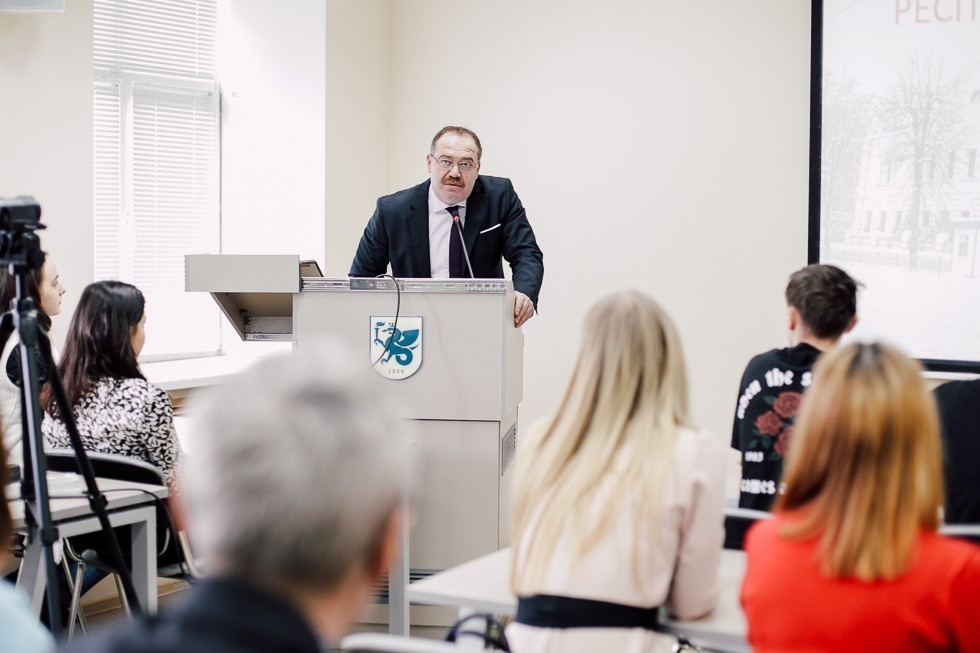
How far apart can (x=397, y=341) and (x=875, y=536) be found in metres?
1.88

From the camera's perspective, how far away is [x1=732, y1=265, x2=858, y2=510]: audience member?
112 inches

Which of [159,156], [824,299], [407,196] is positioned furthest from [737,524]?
[159,156]

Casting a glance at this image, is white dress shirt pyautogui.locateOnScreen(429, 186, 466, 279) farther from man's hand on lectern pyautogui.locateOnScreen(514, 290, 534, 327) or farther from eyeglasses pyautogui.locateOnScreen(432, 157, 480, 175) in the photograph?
man's hand on lectern pyautogui.locateOnScreen(514, 290, 534, 327)

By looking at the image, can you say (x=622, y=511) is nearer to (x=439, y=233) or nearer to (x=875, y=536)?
(x=875, y=536)

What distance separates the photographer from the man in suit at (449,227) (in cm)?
383

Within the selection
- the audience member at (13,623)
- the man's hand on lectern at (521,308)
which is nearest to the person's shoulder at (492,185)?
the man's hand on lectern at (521,308)

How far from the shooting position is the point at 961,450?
2.47 meters

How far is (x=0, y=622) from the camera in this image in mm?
1252

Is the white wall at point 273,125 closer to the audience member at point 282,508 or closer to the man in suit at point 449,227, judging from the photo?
the man in suit at point 449,227

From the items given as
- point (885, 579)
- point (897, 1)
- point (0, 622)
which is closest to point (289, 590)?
point (0, 622)

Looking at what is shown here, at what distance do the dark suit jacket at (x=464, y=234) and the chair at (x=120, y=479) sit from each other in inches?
46.4

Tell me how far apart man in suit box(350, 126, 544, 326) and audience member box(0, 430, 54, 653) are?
260 cm

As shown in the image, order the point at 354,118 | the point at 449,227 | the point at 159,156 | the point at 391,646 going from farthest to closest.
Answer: the point at 354,118 → the point at 159,156 → the point at 449,227 → the point at 391,646

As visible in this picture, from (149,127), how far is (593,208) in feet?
7.18
